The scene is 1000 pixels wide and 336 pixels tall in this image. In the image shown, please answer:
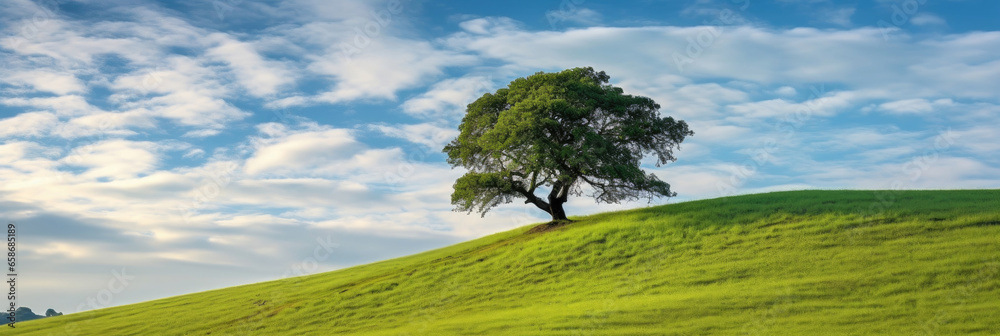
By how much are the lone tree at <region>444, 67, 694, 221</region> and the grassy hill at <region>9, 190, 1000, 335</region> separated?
9.23 ft

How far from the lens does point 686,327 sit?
22.7m

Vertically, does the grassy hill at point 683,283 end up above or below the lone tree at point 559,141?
below

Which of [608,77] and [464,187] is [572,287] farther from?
[608,77]

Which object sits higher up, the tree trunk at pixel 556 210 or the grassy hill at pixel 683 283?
the tree trunk at pixel 556 210

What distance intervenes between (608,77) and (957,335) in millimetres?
30052

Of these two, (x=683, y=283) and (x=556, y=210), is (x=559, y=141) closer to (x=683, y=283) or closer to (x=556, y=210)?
(x=556, y=210)

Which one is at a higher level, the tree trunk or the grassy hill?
the tree trunk

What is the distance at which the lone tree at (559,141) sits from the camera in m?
41.2

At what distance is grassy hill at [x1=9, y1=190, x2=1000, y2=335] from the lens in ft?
76.7

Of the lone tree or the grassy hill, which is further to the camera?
the lone tree

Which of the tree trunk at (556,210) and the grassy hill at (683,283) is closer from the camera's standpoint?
the grassy hill at (683,283)

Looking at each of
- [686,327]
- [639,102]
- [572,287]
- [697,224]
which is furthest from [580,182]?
[686,327]

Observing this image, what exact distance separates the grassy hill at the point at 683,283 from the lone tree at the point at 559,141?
2.81 meters

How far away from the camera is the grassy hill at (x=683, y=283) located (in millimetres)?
23391
